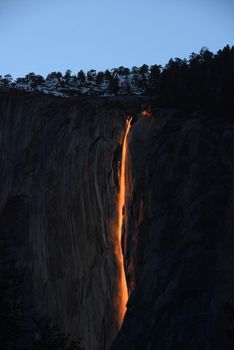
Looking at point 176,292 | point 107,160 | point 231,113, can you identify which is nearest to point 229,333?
point 176,292

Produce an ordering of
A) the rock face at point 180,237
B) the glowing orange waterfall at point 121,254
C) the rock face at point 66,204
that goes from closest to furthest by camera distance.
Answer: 1. the rock face at point 180,237
2. the glowing orange waterfall at point 121,254
3. the rock face at point 66,204

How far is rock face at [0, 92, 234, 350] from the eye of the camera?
135 ft

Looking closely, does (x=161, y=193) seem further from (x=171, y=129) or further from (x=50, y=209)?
(x=50, y=209)

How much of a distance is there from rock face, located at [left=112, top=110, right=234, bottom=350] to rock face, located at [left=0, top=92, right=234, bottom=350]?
6 cm

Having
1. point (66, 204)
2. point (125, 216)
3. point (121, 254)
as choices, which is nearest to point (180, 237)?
point (125, 216)

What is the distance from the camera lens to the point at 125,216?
52.2 metres

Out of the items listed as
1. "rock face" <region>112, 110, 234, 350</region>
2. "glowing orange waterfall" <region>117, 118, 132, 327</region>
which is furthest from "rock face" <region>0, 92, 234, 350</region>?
"glowing orange waterfall" <region>117, 118, 132, 327</region>

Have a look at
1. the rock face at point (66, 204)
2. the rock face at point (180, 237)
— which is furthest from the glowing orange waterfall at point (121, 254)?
the rock face at point (180, 237)

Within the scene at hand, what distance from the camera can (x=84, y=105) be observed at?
6400 cm

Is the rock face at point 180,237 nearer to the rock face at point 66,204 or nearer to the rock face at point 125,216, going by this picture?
the rock face at point 125,216

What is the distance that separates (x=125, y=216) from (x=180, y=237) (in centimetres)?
849

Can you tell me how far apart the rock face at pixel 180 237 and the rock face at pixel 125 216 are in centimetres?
6

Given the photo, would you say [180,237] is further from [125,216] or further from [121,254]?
[121,254]

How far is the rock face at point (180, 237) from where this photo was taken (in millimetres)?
39719
